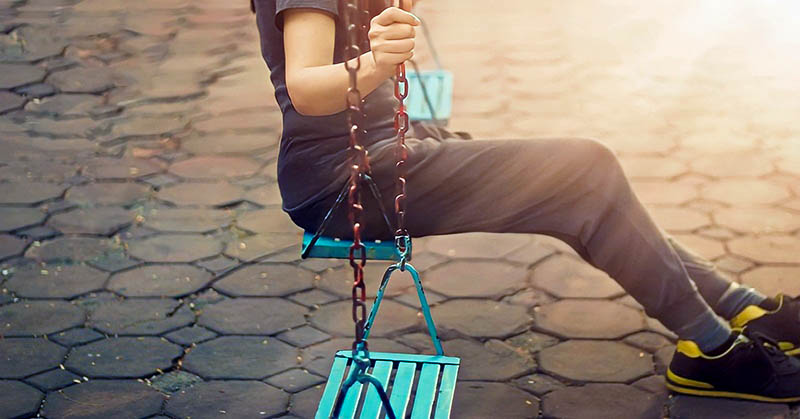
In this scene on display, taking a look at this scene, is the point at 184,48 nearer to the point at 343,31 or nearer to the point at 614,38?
the point at 614,38

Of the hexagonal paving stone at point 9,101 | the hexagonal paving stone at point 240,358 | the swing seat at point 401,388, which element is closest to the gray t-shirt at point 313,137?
the swing seat at point 401,388

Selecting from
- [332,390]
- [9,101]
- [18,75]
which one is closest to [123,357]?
[332,390]

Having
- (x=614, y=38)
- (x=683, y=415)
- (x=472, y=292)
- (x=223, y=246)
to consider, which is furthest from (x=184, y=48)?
(x=683, y=415)

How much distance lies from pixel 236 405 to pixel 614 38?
501cm

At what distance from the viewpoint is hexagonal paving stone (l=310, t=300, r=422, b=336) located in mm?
4086

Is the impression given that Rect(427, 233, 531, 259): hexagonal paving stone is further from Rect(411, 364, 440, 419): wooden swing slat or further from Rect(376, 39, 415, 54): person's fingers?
Rect(376, 39, 415, 54): person's fingers

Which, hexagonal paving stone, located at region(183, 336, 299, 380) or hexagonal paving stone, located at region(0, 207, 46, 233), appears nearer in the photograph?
hexagonal paving stone, located at region(183, 336, 299, 380)

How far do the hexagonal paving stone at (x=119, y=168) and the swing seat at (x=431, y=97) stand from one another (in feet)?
4.22

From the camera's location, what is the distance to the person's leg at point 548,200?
327 centimetres

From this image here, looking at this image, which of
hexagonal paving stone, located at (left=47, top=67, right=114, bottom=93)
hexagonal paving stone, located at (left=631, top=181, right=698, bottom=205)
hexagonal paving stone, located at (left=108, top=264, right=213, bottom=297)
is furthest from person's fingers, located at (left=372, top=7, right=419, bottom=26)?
hexagonal paving stone, located at (left=47, top=67, right=114, bottom=93)

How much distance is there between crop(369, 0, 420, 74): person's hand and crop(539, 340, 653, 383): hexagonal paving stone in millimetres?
1427

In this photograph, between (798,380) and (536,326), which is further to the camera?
(536,326)

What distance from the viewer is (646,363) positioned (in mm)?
3787

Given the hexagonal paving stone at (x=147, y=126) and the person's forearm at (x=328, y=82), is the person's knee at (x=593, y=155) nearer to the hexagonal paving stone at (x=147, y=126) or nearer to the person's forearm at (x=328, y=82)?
the person's forearm at (x=328, y=82)
